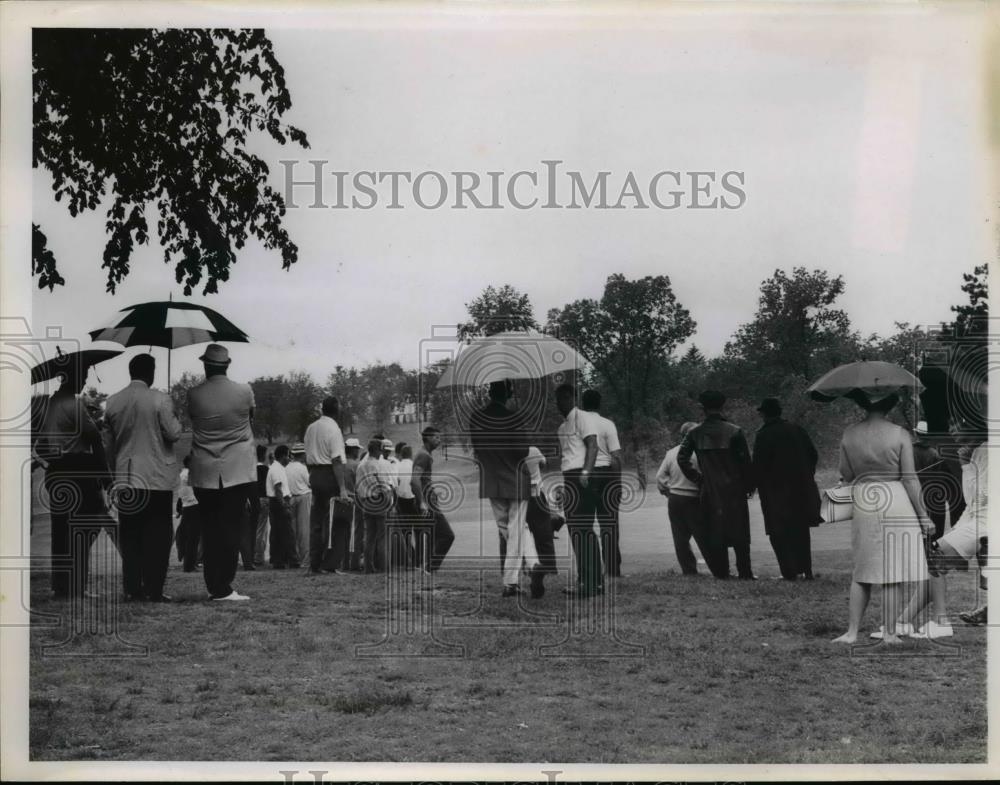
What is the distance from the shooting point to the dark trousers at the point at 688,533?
7270 millimetres

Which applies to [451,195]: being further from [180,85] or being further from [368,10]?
[180,85]

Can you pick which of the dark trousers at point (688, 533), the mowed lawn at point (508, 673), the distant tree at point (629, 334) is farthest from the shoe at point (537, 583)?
the distant tree at point (629, 334)

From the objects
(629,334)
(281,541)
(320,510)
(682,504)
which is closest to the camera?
(629,334)

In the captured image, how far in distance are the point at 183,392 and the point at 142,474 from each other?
1.82ft

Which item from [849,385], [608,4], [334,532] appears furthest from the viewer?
[334,532]

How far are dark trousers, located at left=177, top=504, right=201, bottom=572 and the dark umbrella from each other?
103 centimetres

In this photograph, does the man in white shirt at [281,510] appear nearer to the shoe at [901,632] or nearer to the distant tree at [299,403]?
the distant tree at [299,403]

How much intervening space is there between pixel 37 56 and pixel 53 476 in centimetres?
239

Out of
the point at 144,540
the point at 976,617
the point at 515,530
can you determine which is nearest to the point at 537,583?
the point at 515,530

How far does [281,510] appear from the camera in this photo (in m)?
7.91

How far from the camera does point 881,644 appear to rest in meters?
6.88

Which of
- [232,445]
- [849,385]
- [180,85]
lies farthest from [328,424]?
[849,385]

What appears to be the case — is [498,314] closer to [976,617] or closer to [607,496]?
[607,496]

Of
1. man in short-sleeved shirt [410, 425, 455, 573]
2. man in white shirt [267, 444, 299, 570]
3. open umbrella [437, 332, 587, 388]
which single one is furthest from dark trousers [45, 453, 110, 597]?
open umbrella [437, 332, 587, 388]
